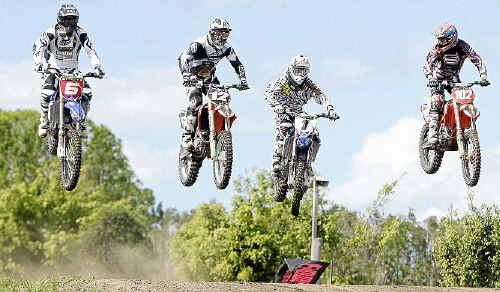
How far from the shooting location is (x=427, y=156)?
28.4 meters

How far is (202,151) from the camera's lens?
25625 millimetres

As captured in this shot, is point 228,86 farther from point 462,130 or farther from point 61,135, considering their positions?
point 462,130

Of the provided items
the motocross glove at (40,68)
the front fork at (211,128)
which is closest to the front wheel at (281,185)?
the front fork at (211,128)

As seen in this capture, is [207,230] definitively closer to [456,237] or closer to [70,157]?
[456,237]

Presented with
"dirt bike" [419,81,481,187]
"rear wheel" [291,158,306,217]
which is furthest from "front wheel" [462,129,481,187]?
"rear wheel" [291,158,306,217]

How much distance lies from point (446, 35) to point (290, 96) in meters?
3.91

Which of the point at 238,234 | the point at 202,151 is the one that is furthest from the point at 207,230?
the point at 202,151

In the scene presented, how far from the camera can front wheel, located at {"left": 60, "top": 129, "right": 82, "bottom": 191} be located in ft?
78.8

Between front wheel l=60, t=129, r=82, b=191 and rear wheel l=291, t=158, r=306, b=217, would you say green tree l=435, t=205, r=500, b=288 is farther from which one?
front wheel l=60, t=129, r=82, b=191

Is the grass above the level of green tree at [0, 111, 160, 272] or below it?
below

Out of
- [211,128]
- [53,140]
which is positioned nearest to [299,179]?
[211,128]

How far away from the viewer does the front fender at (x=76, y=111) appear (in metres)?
24.2

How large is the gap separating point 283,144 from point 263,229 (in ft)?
83.6

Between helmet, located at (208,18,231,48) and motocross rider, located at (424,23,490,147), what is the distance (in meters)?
4.93
